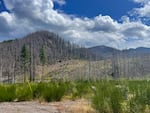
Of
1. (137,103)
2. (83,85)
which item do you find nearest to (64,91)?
(83,85)

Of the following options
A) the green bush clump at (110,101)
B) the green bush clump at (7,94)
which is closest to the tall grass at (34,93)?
the green bush clump at (7,94)

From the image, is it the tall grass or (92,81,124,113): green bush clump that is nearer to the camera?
(92,81,124,113): green bush clump

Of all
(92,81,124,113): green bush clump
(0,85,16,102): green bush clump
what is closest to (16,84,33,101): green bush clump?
(0,85,16,102): green bush clump

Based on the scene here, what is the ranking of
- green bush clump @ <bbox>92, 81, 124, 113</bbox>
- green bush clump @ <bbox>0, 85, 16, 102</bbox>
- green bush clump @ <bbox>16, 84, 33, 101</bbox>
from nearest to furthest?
1. green bush clump @ <bbox>92, 81, 124, 113</bbox>
2. green bush clump @ <bbox>0, 85, 16, 102</bbox>
3. green bush clump @ <bbox>16, 84, 33, 101</bbox>

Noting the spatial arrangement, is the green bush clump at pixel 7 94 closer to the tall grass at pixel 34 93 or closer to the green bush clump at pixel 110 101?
the tall grass at pixel 34 93

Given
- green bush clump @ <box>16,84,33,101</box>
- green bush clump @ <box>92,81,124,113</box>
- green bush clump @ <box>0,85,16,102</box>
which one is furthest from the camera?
green bush clump @ <box>16,84,33,101</box>

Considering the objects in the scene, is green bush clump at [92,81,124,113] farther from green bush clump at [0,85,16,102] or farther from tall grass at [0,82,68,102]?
green bush clump at [0,85,16,102]

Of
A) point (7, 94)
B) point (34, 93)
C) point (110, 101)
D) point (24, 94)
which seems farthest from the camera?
point (34, 93)

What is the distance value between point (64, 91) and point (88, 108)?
549cm

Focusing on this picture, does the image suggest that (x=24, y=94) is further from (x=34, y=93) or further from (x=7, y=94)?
(x=7, y=94)

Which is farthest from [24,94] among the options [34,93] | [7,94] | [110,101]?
[110,101]

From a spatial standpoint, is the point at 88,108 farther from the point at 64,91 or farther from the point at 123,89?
the point at 64,91

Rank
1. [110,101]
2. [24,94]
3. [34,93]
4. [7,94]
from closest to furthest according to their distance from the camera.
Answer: [110,101], [7,94], [24,94], [34,93]

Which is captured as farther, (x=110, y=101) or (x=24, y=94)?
(x=24, y=94)
